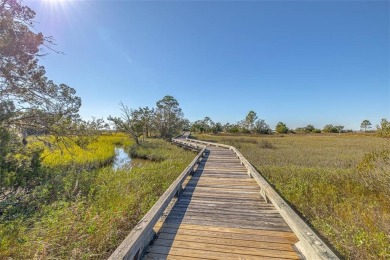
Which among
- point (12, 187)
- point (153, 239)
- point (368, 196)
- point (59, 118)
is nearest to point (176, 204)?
point (153, 239)

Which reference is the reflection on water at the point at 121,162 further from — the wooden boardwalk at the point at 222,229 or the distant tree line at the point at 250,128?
the distant tree line at the point at 250,128

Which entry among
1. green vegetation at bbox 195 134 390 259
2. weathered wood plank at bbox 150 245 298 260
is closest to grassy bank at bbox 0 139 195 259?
weathered wood plank at bbox 150 245 298 260

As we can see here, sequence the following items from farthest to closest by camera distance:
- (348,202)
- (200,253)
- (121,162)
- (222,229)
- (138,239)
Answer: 1. (121,162)
2. (348,202)
3. (222,229)
4. (200,253)
5. (138,239)

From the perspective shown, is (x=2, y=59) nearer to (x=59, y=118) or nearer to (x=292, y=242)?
(x=59, y=118)

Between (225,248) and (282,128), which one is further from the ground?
(282,128)

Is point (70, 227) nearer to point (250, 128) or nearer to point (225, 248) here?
point (225, 248)

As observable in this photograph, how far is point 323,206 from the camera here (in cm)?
557

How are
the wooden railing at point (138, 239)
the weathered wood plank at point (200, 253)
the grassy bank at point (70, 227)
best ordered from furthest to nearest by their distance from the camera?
the grassy bank at point (70, 227) < the weathered wood plank at point (200, 253) < the wooden railing at point (138, 239)

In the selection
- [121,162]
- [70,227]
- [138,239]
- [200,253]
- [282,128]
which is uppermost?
[282,128]

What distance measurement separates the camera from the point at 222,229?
3324 mm

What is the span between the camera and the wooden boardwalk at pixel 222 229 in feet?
8.87

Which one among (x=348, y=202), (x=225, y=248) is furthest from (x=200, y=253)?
(x=348, y=202)

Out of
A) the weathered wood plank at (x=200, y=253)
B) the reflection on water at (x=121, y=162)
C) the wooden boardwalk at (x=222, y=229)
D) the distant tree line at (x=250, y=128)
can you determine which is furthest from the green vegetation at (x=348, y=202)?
the distant tree line at (x=250, y=128)

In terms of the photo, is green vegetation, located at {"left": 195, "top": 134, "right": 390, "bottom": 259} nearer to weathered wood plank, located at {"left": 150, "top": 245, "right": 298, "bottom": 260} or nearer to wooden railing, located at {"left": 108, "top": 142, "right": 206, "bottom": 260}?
weathered wood plank, located at {"left": 150, "top": 245, "right": 298, "bottom": 260}
